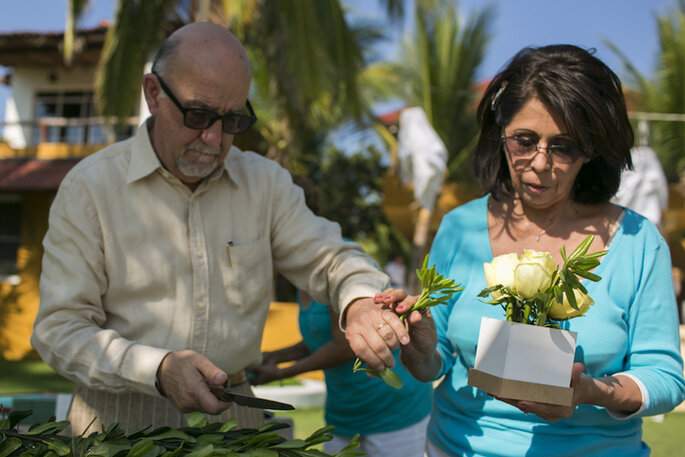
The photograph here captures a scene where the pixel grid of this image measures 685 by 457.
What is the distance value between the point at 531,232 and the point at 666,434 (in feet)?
18.9

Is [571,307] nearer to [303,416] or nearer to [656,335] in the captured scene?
[656,335]

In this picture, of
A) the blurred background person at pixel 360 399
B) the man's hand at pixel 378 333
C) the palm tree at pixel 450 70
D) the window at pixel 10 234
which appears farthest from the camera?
the palm tree at pixel 450 70

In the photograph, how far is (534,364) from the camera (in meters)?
1.71

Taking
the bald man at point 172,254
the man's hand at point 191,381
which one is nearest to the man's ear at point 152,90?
the bald man at point 172,254

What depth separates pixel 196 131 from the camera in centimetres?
223

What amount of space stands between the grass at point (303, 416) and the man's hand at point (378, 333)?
176 centimetres

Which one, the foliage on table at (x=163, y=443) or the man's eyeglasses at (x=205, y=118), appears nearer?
the foliage on table at (x=163, y=443)

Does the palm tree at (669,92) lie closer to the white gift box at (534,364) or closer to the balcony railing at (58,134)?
the balcony railing at (58,134)

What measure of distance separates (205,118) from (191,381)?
33.0 inches

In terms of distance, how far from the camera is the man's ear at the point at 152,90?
7.50 ft

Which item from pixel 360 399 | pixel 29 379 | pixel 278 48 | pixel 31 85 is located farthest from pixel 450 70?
pixel 360 399

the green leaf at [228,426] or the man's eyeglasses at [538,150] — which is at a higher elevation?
the man's eyeglasses at [538,150]

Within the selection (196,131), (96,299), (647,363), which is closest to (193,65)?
(196,131)

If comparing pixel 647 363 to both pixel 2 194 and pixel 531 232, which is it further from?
pixel 2 194
